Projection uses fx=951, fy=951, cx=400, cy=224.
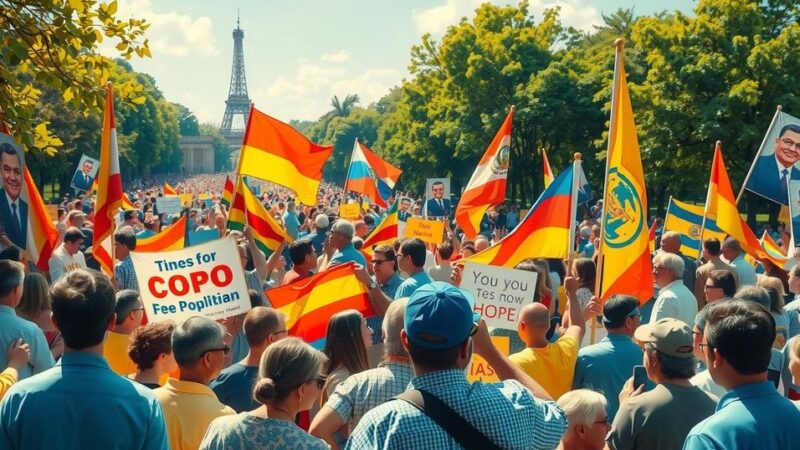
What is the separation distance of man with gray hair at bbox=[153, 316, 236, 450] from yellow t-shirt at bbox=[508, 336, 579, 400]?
1.99 meters

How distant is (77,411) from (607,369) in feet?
11.4

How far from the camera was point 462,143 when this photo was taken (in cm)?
5491

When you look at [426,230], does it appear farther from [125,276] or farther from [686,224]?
[125,276]

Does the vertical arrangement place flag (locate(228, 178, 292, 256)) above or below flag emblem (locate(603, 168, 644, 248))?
below

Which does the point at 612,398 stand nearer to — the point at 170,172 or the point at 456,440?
the point at 456,440

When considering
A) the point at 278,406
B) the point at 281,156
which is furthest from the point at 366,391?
the point at 281,156

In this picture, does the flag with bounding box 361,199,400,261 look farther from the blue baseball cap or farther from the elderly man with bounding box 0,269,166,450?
the blue baseball cap

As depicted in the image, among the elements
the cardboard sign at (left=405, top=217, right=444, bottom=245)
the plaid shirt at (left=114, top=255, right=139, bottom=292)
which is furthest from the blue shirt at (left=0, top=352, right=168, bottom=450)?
the cardboard sign at (left=405, top=217, right=444, bottom=245)

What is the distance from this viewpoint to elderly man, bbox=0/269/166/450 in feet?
11.7

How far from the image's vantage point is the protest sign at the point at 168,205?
21.5 meters

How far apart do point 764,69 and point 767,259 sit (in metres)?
26.2

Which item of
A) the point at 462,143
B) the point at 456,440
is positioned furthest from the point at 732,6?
the point at 456,440

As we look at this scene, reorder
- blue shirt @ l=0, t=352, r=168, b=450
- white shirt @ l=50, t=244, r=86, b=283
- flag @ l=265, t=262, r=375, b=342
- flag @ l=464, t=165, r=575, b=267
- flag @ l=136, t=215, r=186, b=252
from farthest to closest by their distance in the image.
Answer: flag @ l=136, t=215, r=186, b=252
white shirt @ l=50, t=244, r=86, b=283
flag @ l=464, t=165, r=575, b=267
flag @ l=265, t=262, r=375, b=342
blue shirt @ l=0, t=352, r=168, b=450

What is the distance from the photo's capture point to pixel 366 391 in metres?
4.66
